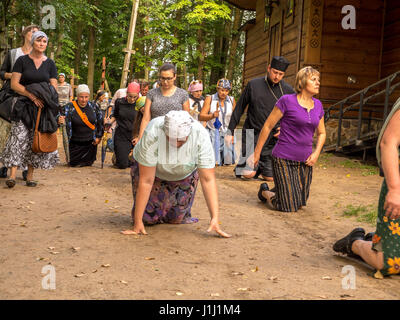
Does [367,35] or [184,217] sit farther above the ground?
[367,35]

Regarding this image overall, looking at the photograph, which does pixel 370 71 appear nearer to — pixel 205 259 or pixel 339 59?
pixel 339 59

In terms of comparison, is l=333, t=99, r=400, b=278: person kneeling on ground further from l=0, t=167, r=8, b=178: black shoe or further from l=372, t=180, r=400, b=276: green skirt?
l=0, t=167, r=8, b=178: black shoe

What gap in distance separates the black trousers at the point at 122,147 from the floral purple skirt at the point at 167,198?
236 inches

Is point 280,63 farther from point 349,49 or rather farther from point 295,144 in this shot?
point 349,49

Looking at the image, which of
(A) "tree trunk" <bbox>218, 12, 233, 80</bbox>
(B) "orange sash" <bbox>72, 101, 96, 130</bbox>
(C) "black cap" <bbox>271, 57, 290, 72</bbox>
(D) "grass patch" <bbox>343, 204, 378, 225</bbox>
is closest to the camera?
(D) "grass patch" <bbox>343, 204, 378, 225</bbox>

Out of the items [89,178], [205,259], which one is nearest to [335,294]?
[205,259]

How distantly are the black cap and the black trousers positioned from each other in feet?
13.4

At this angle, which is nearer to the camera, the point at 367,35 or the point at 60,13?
the point at 367,35

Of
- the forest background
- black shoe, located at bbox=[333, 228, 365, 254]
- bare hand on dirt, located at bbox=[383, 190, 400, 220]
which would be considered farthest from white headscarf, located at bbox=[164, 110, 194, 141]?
the forest background

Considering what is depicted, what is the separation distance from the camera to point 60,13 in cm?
1934

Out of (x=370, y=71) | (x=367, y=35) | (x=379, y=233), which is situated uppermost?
(x=367, y=35)

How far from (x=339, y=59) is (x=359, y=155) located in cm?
264

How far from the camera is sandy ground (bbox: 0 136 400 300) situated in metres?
3.97

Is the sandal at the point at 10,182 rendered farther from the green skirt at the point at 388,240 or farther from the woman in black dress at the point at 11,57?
the green skirt at the point at 388,240
